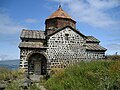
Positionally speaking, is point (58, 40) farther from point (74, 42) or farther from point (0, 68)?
point (0, 68)

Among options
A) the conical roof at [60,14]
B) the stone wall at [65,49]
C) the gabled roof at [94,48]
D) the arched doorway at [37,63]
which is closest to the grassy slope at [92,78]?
the stone wall at [65,49]

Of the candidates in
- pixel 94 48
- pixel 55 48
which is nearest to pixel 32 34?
pixel 55 48

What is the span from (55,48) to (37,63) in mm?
3256

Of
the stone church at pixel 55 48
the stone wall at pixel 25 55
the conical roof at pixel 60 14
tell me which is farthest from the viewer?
the conical roof at pixel 60 14

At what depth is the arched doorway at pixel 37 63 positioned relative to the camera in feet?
88.4

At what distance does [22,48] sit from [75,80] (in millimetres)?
15125

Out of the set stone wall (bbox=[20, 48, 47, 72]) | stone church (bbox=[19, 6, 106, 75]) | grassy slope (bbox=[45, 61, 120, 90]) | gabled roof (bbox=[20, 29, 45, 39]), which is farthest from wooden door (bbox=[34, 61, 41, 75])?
grassy slope (bbox=[45, 61, 120, 90])

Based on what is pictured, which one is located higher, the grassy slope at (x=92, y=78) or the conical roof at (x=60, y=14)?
the conical roof at (x=60, y=14)

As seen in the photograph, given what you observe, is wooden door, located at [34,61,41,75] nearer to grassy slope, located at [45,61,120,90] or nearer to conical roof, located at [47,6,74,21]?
conical roof, located at [47,6,74,21]

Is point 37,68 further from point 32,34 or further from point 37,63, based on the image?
point 32,34

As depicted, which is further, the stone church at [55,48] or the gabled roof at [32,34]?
the gabled roof at [32,34]

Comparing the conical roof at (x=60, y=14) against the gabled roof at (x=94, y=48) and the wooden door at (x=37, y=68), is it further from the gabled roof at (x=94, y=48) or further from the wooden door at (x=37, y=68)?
the wooden door at (x=37, y=68)

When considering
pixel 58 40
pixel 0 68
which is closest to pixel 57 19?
pixel 58 40

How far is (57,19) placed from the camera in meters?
29.6
